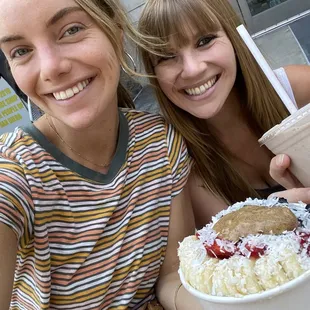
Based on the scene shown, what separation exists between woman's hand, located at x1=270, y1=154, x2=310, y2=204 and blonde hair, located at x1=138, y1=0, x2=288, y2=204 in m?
0.30

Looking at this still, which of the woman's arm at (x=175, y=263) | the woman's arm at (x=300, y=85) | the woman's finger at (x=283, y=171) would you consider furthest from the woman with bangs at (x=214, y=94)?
the woman's finger at (x=283, y=171)

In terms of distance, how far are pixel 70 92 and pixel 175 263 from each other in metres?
0.56

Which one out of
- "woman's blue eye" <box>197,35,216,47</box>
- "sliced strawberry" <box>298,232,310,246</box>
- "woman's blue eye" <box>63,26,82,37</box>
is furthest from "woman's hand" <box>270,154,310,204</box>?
"woman's blue eye" <box>63,26,82,37</box>

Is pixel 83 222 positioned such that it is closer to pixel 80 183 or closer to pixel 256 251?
pixel 80 183

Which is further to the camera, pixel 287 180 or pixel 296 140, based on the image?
pixel 287 180

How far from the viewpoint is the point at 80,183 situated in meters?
1.21

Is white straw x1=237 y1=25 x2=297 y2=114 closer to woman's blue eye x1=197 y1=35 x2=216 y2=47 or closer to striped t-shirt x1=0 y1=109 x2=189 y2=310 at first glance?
woman's blue eye x1=197 y1=35 x2=216 y2=47

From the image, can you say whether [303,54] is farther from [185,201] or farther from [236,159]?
[185,201]

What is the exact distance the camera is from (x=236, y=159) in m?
1.61

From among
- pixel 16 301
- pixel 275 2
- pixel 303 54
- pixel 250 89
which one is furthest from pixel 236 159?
pixel 275 2

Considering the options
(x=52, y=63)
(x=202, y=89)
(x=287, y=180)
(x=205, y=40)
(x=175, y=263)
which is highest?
(x=52, y=63)

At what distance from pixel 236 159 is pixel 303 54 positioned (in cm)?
177

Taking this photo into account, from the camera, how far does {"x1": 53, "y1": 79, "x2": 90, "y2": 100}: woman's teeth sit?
1.12 meters

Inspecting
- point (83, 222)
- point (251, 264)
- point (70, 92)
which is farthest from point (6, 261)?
point (251, 264)
